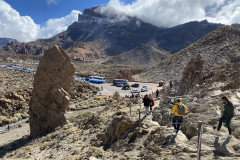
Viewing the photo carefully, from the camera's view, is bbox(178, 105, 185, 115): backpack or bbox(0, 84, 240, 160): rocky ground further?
bbox(178, 105, 185, 115): backpack

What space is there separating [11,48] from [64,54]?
6633 inches

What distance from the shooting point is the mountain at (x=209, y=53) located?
4906 cm

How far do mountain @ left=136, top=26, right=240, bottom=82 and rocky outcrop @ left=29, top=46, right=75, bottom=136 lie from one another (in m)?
37.0

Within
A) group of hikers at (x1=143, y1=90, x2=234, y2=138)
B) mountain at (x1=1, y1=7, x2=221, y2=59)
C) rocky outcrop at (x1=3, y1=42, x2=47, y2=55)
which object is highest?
mountain at (x1=1, y1=7, x2=221, y2=59)

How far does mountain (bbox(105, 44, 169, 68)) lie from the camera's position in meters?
116

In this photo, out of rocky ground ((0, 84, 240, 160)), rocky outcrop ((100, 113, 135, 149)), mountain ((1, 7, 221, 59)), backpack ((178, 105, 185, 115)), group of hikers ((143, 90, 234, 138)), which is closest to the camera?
rocky ground ((0, 84, 240, 160))

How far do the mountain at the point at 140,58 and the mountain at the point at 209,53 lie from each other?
50.6m

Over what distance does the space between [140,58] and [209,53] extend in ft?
238

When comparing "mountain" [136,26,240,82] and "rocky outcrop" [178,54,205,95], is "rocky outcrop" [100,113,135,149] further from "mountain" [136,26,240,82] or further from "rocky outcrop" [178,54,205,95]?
"mountain" [136,26,240,82]

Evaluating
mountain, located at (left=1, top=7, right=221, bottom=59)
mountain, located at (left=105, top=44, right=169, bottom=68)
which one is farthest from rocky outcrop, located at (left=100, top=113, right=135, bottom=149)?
mountain, located at (left=1, top=7, right=221, bottom=59)

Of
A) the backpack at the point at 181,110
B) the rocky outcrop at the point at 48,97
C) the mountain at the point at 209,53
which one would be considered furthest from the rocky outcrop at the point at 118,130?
the mountain at the point at 209,53

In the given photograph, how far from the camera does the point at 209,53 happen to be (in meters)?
53.3

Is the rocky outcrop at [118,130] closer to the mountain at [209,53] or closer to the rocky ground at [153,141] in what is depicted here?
the rocky ground at [153,141]

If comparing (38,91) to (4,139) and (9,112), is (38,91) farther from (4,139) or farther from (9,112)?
(9,112)
